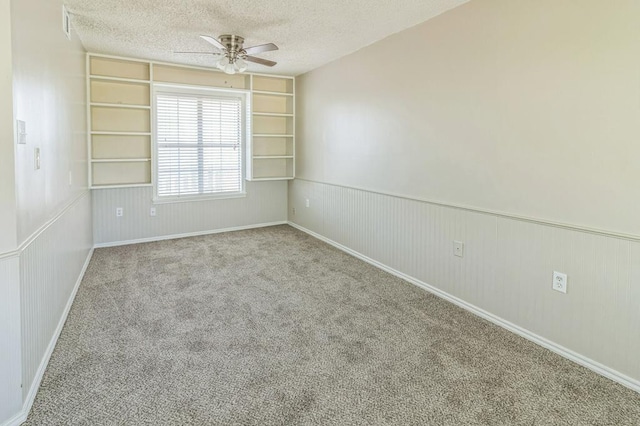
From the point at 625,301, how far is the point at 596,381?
1.58ft

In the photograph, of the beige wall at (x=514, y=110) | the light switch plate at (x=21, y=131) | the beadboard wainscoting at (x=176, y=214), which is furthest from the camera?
the beadboard wainscoting at (x=176, y=214)

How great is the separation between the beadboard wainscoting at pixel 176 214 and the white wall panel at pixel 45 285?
1557 millimetres

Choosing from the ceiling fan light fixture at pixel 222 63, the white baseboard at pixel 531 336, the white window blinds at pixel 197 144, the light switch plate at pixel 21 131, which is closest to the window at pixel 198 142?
the white window blinds at pixel 197 144

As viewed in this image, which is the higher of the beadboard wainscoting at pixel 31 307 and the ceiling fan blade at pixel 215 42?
the ceiling fan blade at pixel 215 42

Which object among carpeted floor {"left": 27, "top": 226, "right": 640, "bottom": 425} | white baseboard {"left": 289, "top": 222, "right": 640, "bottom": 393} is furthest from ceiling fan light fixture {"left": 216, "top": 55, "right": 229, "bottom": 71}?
white baseboard {"left": 289, "top": 222, "right": 640, "bottom": 393}

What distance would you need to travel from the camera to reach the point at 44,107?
237cm

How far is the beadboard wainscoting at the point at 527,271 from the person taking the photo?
7.13 feet

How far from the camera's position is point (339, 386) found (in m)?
2.07

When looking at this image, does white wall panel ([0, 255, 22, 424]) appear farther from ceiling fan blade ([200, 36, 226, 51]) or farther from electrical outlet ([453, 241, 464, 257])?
electrical outlet ([453, 241, 464, 257])

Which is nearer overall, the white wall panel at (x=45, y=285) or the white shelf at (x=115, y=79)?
the white wall panel at (x=45, y=285)

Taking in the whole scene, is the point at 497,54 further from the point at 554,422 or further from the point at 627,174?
the point at 554,422

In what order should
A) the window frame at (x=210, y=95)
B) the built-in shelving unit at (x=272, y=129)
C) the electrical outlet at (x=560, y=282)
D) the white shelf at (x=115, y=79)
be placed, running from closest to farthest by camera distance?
the electrical outlet at (x=560, y=282), the white shelf at (x=115, y=79), the window frame at (x=210, y=95), the built-in shelving unit at (x=272, y=129)

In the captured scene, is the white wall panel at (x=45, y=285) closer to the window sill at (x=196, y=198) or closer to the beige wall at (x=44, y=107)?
the beige wall at (x=44, y=107)

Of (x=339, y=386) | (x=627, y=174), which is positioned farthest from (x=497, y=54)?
(x=339, y=386)
